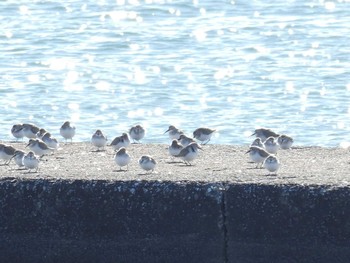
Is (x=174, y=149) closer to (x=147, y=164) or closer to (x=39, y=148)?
(x=147, y=164)

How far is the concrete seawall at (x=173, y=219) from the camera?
8.77m

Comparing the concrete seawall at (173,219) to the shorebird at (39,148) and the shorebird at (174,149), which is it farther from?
the shorebird at (39,148)

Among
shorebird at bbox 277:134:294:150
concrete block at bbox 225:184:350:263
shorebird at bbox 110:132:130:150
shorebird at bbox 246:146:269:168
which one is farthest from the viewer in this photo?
shorebird at bbox 277:134:294:150

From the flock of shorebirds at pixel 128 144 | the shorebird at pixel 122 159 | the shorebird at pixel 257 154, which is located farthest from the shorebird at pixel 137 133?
the shorebird at pixel 122 159

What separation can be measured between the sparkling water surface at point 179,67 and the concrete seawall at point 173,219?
11.5 metres

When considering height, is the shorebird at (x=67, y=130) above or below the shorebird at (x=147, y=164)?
above

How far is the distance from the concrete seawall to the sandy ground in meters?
0.07

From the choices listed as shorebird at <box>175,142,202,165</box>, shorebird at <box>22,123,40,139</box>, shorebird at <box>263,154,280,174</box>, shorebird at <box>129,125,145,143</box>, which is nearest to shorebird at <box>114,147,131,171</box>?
shorebird at <box>175,142,202,165</box>

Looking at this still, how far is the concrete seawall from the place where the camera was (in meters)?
8.77

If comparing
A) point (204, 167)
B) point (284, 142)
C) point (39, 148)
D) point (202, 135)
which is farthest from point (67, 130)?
point (204, 167)

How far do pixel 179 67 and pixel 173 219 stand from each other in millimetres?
21398

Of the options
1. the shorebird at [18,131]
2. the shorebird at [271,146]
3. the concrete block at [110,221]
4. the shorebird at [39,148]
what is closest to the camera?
the concrete block at [110,221]

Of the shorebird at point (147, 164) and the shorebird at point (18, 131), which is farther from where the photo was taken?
the shorebird at point (18, 131)

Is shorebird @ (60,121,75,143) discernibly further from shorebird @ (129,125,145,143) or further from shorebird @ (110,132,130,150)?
shorebird @ (110,132,130,150)
